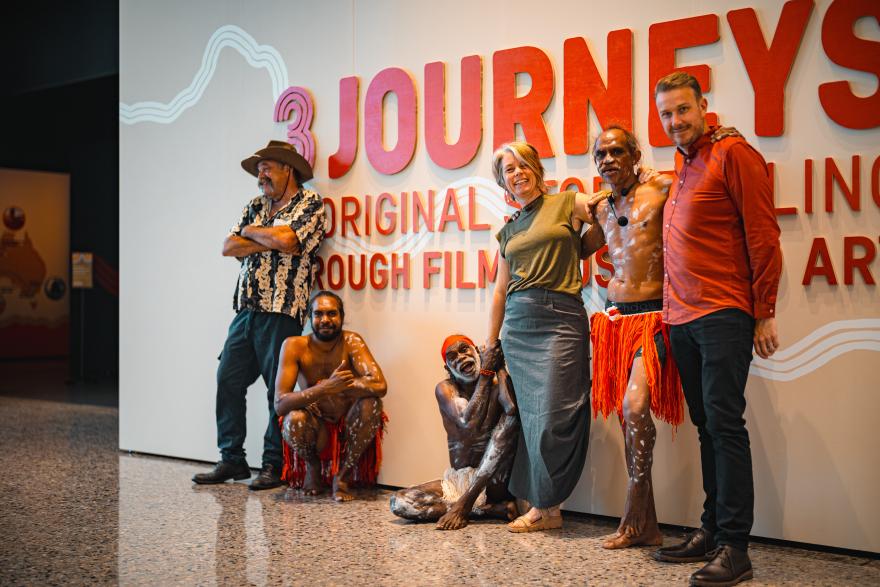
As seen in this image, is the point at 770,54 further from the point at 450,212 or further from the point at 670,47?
the point at 450,212

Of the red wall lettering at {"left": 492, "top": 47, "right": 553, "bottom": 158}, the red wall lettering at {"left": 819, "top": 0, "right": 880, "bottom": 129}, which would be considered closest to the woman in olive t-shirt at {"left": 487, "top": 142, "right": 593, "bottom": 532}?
the red wall lettering at {"left": 492, "top": 47, "right": 553, "bottom": 158}

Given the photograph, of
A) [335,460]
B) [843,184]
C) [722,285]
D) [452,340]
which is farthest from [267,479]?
[843,184]

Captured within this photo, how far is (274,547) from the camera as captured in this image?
11.5 feet

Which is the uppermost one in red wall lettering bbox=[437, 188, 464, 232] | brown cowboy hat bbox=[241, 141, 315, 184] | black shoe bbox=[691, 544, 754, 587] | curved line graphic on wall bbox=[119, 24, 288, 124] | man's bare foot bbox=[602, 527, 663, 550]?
curved line graphic on wall bbox=[119, 24, 288, 124]

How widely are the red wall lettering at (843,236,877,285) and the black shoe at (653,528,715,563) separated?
44.4 inches

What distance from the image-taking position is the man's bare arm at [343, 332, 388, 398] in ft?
14.5

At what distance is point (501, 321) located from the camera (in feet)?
13.4

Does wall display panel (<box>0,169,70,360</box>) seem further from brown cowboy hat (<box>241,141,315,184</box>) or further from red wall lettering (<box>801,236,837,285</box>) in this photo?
red wall lettering (<box>801,236,837,285</box>)

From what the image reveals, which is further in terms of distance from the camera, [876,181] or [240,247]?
[240,247]

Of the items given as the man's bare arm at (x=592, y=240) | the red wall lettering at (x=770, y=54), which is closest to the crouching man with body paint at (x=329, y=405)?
the man's bare arm at (x=592, y=240)

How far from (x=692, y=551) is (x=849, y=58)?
1.96 m

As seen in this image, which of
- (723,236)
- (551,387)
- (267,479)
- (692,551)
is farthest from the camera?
(267,479)

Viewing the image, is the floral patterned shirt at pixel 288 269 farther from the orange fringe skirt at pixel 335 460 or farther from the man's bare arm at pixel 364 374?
the orange fringe skirt at pixel 335 460

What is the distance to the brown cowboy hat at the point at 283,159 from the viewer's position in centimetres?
478
